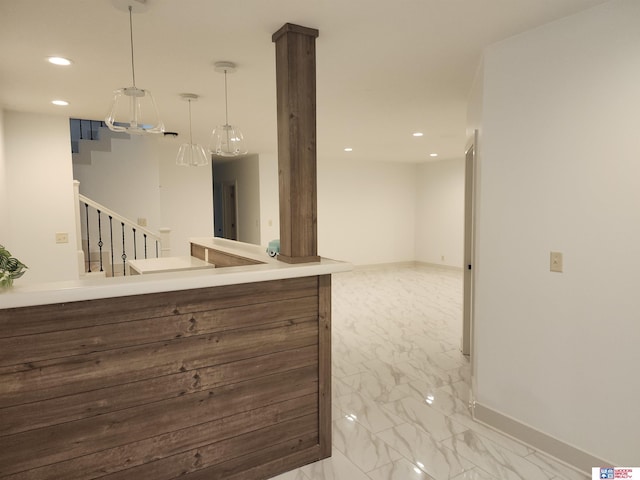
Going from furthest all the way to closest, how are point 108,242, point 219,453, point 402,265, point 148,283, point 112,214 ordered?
point 402,265, point 108,242, point 112,214, point 219,453, point 148,283

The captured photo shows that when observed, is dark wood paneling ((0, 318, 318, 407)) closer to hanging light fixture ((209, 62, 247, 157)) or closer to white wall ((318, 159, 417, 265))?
hanging light fixture ((209, 62, 247, 157))

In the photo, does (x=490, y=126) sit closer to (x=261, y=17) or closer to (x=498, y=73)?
(x=498, y=73)

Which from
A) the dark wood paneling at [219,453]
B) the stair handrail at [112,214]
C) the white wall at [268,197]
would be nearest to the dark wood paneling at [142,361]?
the dark wood paneling at [219,453]

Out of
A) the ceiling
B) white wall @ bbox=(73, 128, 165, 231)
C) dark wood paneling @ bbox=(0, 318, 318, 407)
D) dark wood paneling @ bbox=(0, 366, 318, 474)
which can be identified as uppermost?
the ceiling

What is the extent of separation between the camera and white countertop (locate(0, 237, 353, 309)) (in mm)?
1588

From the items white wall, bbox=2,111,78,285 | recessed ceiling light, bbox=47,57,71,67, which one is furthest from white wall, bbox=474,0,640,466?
white wall, bbox=2,111,78,285

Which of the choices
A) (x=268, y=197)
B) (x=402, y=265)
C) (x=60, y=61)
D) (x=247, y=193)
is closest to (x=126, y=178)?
(x=268, y=197)

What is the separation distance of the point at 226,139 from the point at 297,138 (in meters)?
1.34

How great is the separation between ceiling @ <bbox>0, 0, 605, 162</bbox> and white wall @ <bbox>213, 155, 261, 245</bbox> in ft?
11.4

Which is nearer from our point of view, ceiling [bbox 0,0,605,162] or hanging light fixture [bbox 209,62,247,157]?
ceiling [bbox 0,0,605,162]

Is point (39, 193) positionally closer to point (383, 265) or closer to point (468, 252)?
point (468, 252)

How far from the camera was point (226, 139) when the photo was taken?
338cm

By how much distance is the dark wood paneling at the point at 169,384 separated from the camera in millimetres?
1688

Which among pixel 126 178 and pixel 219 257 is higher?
pixel 126 178
